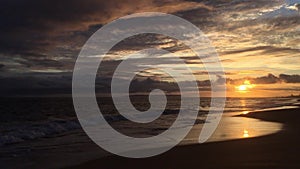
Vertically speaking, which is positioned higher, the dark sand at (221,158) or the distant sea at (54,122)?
the dark sand at (221,158)

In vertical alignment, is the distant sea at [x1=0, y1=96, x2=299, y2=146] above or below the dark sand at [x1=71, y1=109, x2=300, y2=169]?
below

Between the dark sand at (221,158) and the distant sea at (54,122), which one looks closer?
the dark sand at (221,158)

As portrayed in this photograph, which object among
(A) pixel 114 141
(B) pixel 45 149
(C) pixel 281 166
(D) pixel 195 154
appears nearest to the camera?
(C) pixel 281 166

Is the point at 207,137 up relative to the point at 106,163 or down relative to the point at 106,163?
down

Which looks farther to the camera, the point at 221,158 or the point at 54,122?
the point at 54,122

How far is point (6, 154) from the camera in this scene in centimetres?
1552

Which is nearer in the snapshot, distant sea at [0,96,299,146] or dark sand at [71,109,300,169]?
dark sand at [71,109,300,169]

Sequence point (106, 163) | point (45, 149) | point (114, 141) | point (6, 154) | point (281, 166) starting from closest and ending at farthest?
point (281, 166), point (106, 163), point (6, 154), point (45, 149), point (114, 141)

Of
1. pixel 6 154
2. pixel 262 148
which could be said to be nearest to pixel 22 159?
pixel 6 154

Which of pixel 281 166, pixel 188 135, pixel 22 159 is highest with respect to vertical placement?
pixel 281 166

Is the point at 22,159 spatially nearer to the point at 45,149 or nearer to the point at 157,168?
the point at 45,149

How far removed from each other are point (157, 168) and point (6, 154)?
7319 mm

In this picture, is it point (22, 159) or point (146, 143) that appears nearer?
point (22, 159)

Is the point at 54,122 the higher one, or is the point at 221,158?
the point at 221,158
